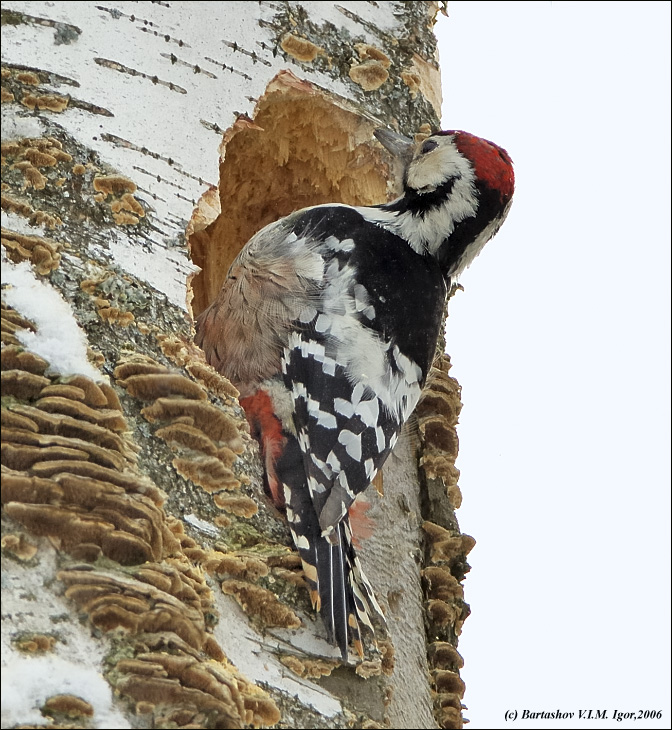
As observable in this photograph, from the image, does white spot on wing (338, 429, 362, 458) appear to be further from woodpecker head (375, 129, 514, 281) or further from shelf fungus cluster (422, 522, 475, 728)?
woodpecker head (375, 129, 514, 281)

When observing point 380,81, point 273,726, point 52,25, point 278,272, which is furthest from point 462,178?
point 273,726

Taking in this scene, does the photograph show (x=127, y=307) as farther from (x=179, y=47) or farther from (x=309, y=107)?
(x=309, y=107)

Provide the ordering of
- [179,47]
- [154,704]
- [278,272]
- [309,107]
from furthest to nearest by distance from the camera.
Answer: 1. [309,107]
2. [278,272]
3. [179,47]
4. [154,704]

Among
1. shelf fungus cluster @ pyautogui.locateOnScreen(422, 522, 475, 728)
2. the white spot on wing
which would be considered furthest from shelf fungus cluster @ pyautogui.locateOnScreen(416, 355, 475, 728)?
the white spot on wing

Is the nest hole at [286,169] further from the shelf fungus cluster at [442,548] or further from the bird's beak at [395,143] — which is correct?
the shelf fungus cluster at [442,548]

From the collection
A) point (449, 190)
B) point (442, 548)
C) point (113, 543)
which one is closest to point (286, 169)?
point (449, 190)

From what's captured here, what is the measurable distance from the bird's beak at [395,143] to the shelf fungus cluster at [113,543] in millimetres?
1514

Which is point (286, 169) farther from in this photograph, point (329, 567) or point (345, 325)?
point (329, 567)

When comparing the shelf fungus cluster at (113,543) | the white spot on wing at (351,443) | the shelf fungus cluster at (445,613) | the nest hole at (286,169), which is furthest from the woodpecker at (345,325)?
the shelf fungus cluster at (113,543)

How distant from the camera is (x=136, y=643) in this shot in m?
1.59

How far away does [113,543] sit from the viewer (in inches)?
64.9

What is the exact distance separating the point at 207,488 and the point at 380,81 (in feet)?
4.99

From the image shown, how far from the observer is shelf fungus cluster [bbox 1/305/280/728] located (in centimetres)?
158

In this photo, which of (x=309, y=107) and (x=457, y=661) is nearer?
(x=457, y=661)
